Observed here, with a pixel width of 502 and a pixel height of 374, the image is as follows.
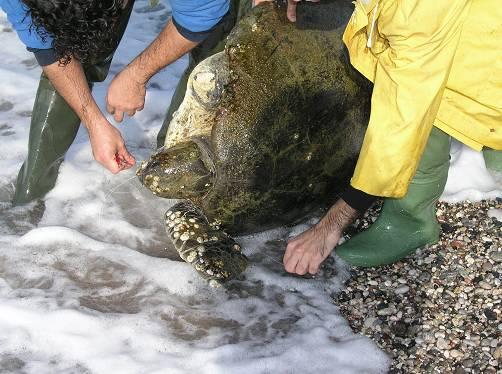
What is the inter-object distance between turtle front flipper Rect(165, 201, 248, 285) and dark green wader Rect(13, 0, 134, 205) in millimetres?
576

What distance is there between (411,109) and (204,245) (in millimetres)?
1004

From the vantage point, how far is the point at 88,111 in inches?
95.1

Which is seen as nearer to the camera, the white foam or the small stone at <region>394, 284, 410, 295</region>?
the white foam

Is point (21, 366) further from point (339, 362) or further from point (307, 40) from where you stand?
point (307, 40)

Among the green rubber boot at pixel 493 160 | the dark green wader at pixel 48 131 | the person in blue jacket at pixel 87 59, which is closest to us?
the person in blue jacket at pixel 87 59

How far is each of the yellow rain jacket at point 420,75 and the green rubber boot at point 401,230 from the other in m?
0.30

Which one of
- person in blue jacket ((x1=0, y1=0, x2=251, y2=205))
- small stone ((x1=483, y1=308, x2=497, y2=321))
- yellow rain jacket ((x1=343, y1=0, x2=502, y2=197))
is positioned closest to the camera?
yellow rain jacket ((x1=343, y1=0, x2=502, y2=197))

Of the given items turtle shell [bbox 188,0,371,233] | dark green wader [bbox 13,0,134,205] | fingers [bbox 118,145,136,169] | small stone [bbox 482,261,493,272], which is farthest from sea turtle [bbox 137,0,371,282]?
small stone [bbox 482,261,493,272]

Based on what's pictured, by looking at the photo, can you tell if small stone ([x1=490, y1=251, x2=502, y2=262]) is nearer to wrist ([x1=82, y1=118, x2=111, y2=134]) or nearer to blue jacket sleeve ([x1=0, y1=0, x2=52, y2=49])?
wrist ([x1=82, y1=118, x2=111, y2=134])

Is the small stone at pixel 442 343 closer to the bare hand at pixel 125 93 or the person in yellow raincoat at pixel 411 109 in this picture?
the person in yellow raincoat at pixel 411 109

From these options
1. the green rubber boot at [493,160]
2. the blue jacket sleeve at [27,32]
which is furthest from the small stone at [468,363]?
the blue jacket sleeve at [27,32]

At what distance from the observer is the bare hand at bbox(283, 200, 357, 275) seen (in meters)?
2.52

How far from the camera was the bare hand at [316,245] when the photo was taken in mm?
2523

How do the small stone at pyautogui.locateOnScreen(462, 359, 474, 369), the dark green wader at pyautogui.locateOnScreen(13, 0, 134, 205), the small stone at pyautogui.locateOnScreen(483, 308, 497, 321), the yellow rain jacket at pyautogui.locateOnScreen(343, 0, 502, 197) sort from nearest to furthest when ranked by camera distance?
1. the yellow rain jacket at pyautogui.locateOnScreen(343, 0, 502, 197)
2. the small stone at pyautogui.locateOnScreen(462, 359, 474, 369)
3. the small stone at pyautogui.locateOnScreen(483, 308, 497, 321)
4. the dark green wader at pyautogui.locateOnScreen(13, 0, 134, 205)
